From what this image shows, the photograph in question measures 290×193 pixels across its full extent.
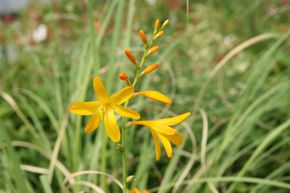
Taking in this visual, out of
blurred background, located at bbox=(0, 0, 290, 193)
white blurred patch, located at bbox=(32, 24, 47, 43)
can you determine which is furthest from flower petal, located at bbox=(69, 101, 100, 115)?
white blurred patch, located at bbox=(32, 24, 47, 43)

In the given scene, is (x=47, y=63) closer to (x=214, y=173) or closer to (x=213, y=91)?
(x=213, y=91)

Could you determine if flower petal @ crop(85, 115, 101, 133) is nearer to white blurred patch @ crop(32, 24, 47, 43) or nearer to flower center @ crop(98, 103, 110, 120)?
flower center @ crop(98, 103, 110, 120)

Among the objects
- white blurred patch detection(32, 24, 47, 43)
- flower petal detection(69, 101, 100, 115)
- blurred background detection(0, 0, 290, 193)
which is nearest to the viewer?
flower petal detection(69, 101, 100, 115)

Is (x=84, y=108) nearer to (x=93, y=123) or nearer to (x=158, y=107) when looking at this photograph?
(x=93, y=123)

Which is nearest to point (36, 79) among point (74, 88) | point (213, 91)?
point (74, 88)

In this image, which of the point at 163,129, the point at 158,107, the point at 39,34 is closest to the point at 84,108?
the point at 163,129

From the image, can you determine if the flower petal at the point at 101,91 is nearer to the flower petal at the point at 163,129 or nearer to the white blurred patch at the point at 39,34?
the flower petal at the point at 163,129
